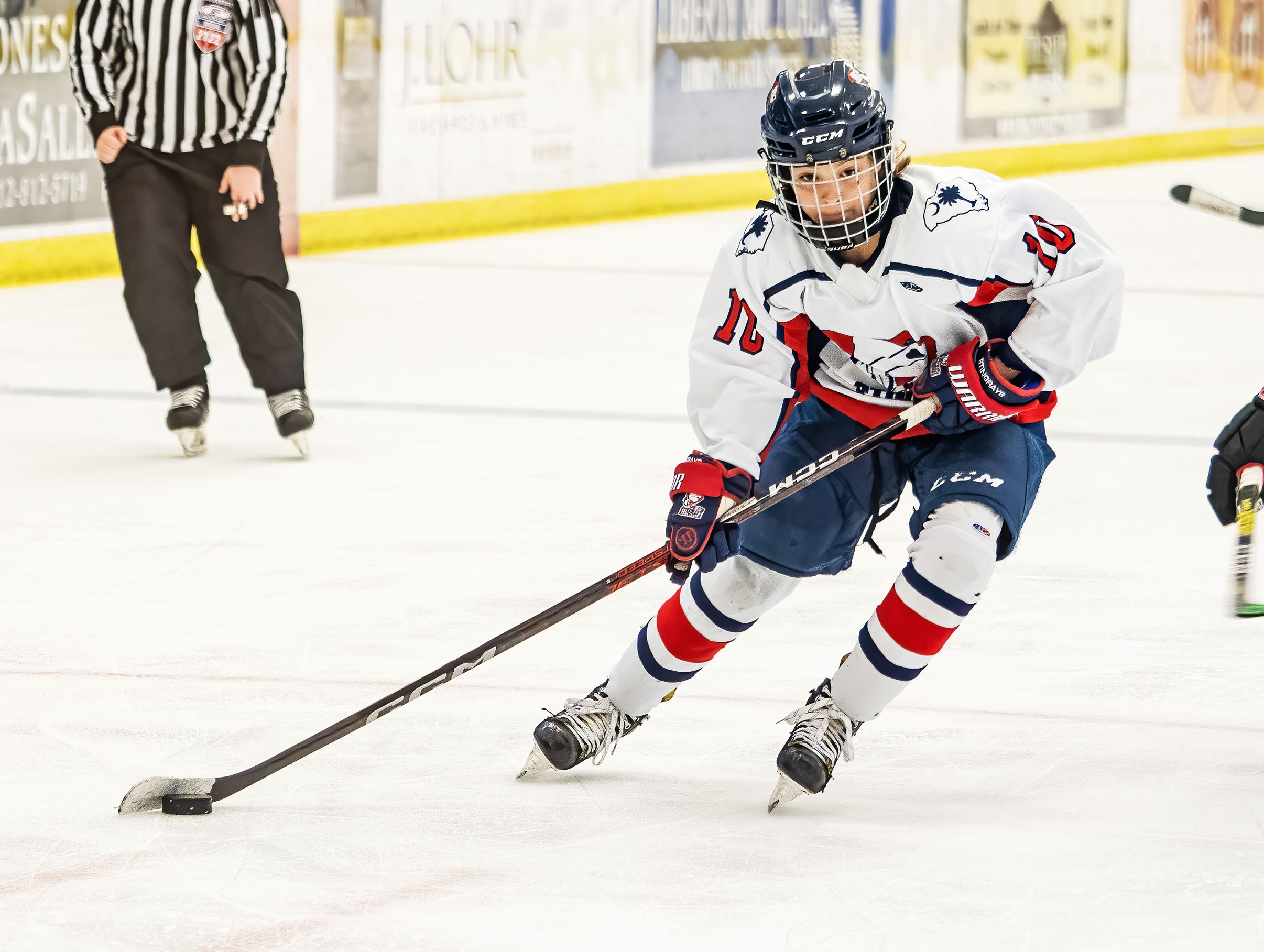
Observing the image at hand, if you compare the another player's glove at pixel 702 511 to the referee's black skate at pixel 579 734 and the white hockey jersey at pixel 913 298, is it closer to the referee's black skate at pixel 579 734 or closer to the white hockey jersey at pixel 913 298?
the white hockey jersey at pixel 913 298

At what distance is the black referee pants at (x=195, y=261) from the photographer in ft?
15.7

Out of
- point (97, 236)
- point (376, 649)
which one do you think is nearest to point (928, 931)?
point (376, 649)

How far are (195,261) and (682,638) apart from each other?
2644 mm

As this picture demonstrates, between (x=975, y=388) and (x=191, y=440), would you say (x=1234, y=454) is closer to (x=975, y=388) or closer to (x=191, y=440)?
(x=975, y=388)

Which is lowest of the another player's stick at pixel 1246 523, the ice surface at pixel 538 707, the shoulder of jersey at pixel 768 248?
the ice surface at pixel 538 707

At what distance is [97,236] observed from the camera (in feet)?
25.4

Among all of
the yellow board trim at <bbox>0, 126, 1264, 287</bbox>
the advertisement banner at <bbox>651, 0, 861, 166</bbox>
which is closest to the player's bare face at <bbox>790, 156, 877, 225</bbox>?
the yellow board trim at <bbox>0, 126, 1264, 287</bbox>

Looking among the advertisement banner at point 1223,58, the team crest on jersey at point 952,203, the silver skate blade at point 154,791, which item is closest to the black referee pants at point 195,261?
the silver skate blade at point 154,791

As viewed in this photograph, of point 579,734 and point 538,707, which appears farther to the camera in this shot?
point 538,707

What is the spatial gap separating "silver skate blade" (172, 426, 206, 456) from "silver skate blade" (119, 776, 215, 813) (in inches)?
92.7

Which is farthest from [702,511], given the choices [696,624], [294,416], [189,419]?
[189,419]

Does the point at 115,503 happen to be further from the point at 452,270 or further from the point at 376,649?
the point at 452,270

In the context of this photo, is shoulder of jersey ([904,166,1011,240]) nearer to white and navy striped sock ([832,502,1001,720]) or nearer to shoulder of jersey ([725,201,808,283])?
shoulder of jersey ([725,201,808,283])

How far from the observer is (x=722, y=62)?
35.3ft
